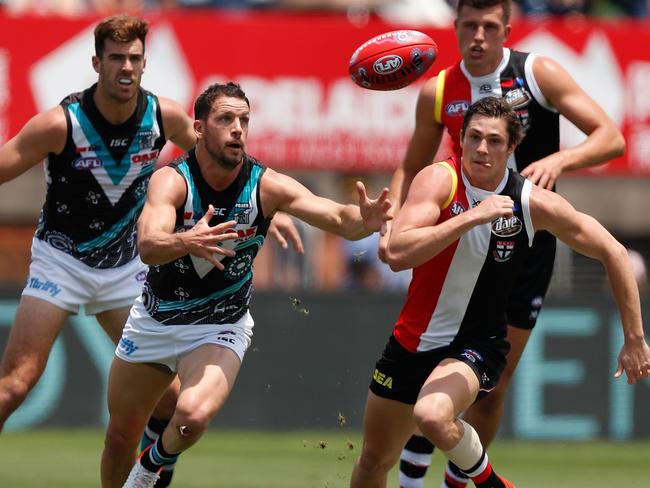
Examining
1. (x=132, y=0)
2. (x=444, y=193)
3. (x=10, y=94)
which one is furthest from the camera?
(x=132, y=0)

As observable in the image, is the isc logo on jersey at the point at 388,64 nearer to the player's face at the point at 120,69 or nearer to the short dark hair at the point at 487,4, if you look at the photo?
the short dark hair at the point at 487,4

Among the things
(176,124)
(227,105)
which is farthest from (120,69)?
(227,105)

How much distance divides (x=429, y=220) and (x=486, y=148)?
19.8 inches

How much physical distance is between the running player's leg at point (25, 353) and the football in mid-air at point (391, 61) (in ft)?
8.14

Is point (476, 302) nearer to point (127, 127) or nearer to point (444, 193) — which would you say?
point (444, 193)

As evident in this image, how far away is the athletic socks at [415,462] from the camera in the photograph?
332 inches

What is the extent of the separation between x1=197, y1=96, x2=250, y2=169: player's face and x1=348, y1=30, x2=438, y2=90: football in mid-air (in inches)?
41.2

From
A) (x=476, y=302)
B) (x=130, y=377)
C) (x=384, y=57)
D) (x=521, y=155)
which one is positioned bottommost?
(x=130, y=377)

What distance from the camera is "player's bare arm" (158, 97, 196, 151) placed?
870 cm

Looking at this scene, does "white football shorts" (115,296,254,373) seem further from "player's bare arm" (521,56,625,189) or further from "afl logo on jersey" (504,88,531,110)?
"player's bare arm" (521,56,625,189)

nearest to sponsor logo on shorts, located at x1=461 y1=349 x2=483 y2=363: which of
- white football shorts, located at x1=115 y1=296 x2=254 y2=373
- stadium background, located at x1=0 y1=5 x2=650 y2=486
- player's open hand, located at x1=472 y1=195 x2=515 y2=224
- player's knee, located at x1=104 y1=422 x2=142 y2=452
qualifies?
player's open hand, located at x1=472 y1=195 x2=515 y2=224

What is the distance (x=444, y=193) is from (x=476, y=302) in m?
0.68

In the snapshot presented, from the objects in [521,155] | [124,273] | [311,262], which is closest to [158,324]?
[124,273]

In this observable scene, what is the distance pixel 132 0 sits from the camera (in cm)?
1766
